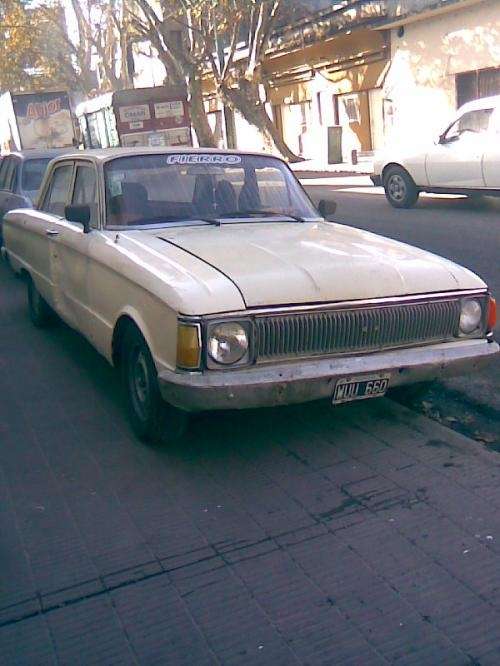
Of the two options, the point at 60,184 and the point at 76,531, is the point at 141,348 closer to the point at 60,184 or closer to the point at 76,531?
the point at 76,531

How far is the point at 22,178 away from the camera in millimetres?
10633

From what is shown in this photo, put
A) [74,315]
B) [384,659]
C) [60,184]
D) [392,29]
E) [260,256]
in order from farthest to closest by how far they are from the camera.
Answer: [392,29] < [60,184] < [74,315] < [260,256] < [384,659]

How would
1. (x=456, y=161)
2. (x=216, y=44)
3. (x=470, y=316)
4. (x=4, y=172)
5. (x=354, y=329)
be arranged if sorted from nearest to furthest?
1. (x=354, y=329)
2. (x=470, y=316)
3. (x=4, y=172)
4. (x=456, y=161)
5. (x=216, y=44)

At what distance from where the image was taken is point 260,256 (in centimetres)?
437

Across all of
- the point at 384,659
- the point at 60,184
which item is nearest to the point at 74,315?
the point at 60,184

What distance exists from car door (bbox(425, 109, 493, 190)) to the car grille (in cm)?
967

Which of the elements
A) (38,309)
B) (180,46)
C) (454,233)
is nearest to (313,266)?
(38,309)

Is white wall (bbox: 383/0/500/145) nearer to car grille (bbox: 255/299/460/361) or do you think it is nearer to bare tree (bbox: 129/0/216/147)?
bare tree (bbox: 129/0/216/147)

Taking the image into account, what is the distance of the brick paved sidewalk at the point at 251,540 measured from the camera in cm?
291

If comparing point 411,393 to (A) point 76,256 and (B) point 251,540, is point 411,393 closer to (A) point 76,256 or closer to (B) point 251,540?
(B) point 251,540

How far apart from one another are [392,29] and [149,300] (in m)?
23.8

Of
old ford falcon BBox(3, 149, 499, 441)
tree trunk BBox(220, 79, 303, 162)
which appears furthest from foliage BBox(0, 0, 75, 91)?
old ford falcon BBox(3, 149, 499, 441)

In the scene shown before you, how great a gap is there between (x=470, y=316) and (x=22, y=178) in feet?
25.4

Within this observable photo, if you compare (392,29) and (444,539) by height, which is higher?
(392,29)
